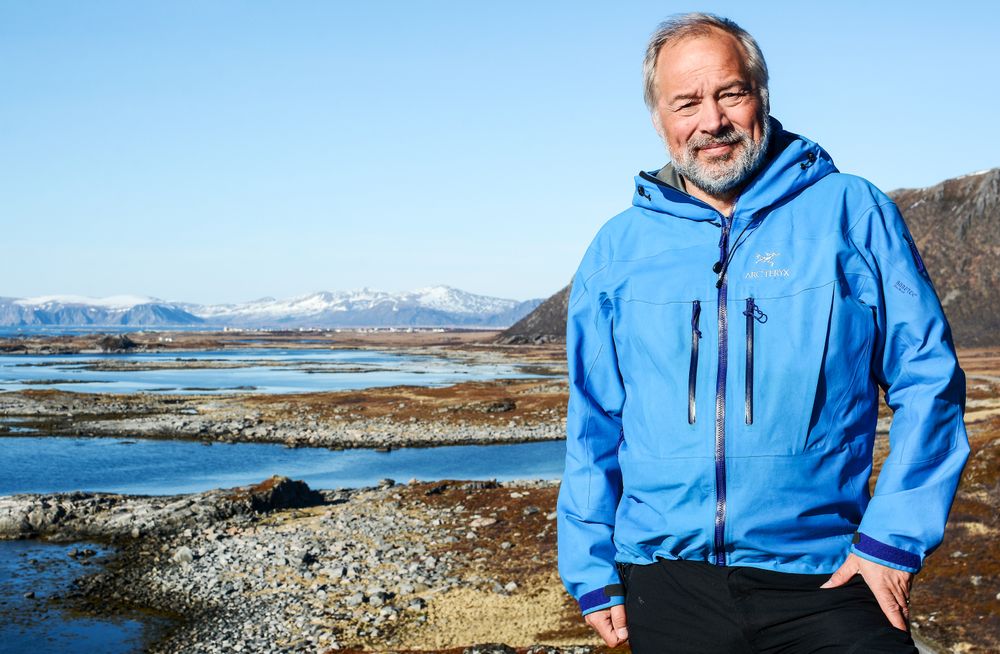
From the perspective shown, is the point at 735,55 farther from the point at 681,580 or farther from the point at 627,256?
the point at 681,580

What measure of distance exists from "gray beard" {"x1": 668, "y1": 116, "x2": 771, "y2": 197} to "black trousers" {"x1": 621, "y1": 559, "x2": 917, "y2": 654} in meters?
1.48

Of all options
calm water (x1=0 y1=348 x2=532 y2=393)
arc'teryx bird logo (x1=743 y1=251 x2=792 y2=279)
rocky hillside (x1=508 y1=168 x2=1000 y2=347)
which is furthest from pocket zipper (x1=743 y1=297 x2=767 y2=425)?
rocky hillside (x1=508 y1=168 x2=1000 y2=347)

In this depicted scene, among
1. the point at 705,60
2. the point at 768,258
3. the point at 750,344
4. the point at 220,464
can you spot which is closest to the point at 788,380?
the point at 750,344

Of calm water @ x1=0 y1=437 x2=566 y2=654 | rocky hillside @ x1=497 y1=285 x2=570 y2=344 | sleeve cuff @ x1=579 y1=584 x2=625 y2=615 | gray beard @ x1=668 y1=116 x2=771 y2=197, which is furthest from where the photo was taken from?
rocky hillside @ x1=497 y1=285 x2=570 y2=344

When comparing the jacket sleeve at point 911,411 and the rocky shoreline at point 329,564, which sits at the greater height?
the jacket sleeve at point 911,411

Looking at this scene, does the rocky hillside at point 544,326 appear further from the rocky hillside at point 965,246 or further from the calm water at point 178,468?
the calm water at point 178,468

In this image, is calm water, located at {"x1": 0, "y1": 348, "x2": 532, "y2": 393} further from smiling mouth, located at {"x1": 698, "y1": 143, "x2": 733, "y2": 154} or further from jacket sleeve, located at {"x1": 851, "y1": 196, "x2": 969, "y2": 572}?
jacket sleeve, located at {"x1": 851, "y1": 196, "x2": 969, "y2": 572}

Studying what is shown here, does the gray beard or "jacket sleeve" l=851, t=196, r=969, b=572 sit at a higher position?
the gray beard

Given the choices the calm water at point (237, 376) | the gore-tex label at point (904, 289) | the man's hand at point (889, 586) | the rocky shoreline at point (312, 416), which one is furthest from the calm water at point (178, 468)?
the calm water at point (237, 376)

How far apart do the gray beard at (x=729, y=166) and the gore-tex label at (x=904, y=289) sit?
718 mm

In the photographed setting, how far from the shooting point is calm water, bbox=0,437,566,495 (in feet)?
101

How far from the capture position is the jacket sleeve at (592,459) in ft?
11.9

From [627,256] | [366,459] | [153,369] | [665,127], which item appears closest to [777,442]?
[627,256]

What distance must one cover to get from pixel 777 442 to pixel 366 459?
34564 mm
